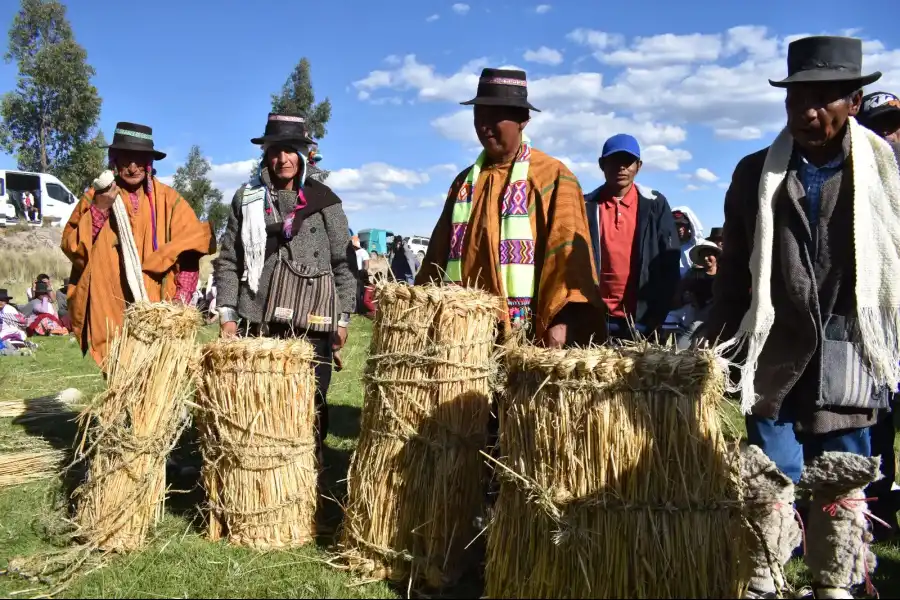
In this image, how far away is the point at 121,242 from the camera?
455cm

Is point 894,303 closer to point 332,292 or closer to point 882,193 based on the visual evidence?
point 882,193

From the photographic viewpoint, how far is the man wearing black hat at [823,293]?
Result: 2572 mm

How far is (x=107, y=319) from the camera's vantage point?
456 centimetres

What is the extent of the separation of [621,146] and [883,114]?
61.3 inches

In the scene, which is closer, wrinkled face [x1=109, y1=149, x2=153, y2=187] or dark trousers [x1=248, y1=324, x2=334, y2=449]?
dark trousers [x1=248, y1=324, x2=334, y2=449]

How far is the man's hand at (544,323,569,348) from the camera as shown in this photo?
11.8ft

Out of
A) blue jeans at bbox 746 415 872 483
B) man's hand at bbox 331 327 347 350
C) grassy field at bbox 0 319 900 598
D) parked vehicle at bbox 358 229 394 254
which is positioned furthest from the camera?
parked vehicle at bbox 358 229 394 254

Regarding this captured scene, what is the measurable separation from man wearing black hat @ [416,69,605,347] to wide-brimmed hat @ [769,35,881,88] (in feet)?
4.10

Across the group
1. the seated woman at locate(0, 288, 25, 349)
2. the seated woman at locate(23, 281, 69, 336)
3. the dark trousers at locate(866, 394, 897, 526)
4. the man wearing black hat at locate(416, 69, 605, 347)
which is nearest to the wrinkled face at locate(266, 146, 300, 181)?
the man wearing black hat at locate(416, 69, 605, 347)

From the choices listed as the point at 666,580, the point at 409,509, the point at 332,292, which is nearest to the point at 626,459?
the point at 666,580

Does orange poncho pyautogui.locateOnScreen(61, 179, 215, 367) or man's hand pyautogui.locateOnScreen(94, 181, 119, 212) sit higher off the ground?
man's hand pyautogui.locateOnScreen(94, 181, 119, 212)

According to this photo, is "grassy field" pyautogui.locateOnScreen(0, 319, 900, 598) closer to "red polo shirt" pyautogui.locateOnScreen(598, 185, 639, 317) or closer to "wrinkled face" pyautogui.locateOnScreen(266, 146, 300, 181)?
"wrinkled face" pyautogui.locateOnScreen(266, 146, 300, 181)

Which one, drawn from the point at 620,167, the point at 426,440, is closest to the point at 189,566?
the point at 426,440

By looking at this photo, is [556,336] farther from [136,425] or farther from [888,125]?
[888,125]
